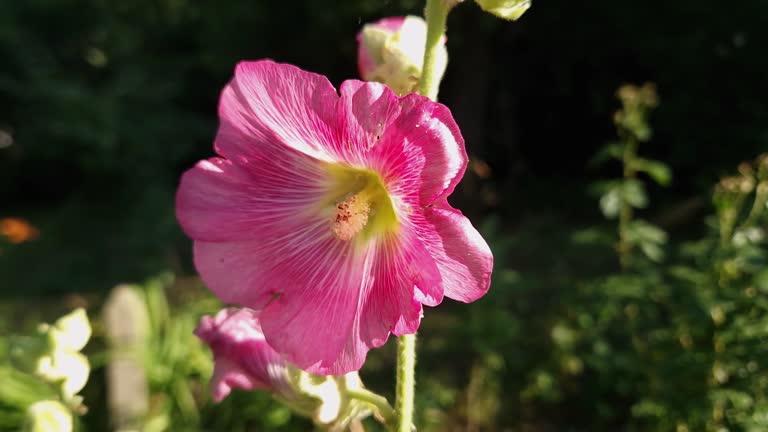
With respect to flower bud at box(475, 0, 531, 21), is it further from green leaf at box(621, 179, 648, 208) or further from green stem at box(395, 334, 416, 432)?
green leaf at box(621, 179, 648, 208)

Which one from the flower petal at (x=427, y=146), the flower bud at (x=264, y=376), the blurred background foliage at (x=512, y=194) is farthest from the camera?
the blurred background foliage at (x=512, y=194)

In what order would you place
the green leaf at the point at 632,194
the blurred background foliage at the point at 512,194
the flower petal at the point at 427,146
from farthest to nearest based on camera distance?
the green leaf at the point at 632,194, the blurred background foliage at the point at 512,194, the flower petal at the point at 427,146

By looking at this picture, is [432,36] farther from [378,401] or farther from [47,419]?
[47,419]

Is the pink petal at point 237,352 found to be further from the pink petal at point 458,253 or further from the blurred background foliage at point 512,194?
the blurred background foliage at point 512,194

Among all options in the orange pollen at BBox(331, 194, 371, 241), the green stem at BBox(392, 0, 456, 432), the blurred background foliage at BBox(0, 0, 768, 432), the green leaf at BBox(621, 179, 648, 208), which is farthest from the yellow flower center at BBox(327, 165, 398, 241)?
the green leaf at BBox(621, 179, 648, 208)

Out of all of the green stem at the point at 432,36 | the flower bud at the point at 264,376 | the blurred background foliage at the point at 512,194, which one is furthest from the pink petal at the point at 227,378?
the blurred background foliage at the point at 512,194

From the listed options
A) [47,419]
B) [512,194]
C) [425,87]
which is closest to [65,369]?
[47,419]
